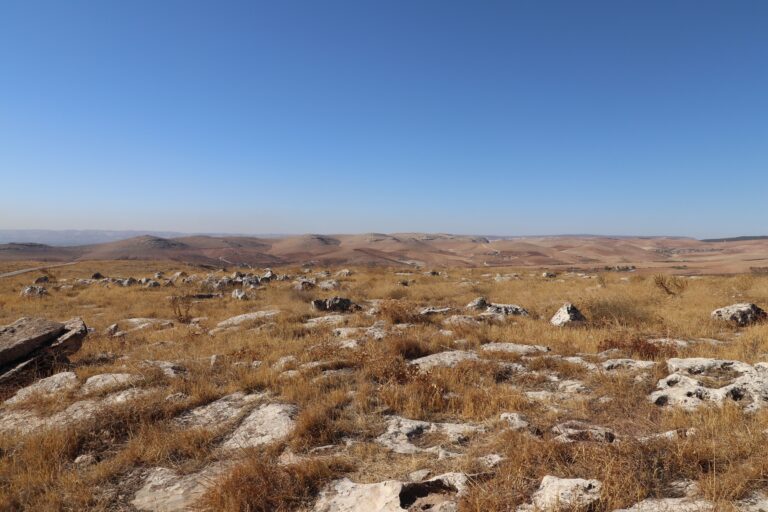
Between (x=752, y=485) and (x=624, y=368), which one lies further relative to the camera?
(x=624, y=368)

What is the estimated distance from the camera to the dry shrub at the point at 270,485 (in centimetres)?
366

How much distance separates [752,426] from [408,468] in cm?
387

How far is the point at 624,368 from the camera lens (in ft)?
23.1

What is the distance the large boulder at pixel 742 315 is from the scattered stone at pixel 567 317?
138 inches

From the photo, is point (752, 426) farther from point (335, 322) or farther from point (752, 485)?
point (335, 322)

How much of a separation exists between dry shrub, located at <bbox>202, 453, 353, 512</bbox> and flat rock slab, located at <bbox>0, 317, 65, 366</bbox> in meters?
7.50

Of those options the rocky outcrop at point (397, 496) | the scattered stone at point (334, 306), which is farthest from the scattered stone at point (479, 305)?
the rocky outcrop at point (397, 496)

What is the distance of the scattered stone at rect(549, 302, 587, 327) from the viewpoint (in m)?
11.0

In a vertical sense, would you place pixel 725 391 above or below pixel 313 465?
above

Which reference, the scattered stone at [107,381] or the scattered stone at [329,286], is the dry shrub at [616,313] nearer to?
the scattered stone at [107,381]

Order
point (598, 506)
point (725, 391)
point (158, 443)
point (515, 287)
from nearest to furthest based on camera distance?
1. point (598, 506)
2. point (158, 443)
3. point (725, 391)
4. point (515, 287)

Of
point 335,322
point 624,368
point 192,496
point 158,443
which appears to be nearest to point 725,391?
point 624,368

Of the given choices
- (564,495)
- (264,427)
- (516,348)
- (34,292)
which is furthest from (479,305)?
(34,292)

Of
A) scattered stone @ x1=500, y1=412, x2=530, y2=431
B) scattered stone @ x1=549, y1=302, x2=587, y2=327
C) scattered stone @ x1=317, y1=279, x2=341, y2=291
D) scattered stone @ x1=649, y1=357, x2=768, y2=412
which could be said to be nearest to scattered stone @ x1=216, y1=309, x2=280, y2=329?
scattered stone @ x1=317, y1=279, x2=341, y2=291
